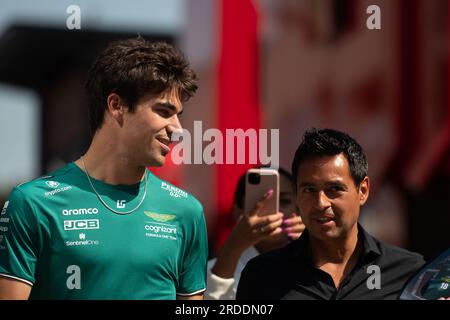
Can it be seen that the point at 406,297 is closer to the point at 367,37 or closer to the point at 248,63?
the point at 248,63

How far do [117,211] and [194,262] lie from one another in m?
0.32

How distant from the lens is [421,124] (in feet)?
13.8

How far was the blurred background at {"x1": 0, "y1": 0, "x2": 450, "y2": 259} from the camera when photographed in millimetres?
3254

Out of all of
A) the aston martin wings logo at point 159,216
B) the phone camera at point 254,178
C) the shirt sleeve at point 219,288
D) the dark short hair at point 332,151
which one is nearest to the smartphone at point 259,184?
the phone camera at point 254,178

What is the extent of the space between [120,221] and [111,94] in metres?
0.40

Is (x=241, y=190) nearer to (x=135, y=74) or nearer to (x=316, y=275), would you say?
(x=316, y=275)

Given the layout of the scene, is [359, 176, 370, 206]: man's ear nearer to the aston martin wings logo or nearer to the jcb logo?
the aston martin wings logo

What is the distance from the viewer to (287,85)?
3.81m

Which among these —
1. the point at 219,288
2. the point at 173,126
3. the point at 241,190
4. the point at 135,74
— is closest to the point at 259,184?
the point at 241,190

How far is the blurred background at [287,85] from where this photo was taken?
325 centimetres

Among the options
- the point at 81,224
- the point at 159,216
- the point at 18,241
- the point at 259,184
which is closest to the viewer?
the point at 18,241

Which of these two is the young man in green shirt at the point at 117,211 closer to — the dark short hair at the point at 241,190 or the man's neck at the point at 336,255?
the man's neck at the point at 336,255

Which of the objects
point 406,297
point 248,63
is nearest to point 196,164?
point 248,63

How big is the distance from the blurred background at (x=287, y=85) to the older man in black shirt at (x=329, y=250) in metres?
0.75
